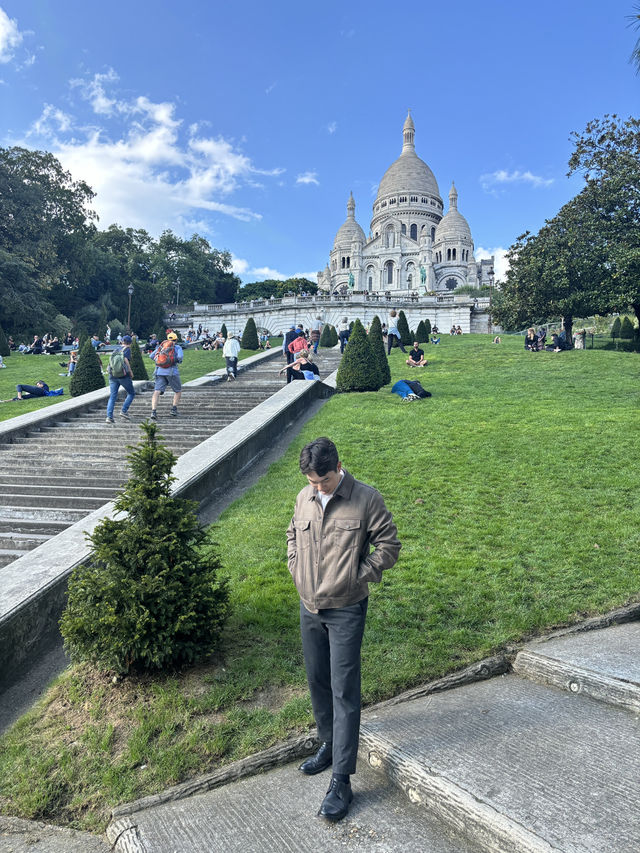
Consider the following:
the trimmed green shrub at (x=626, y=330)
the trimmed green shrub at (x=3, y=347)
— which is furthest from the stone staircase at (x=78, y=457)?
the trimmed green shrub at (x=626, y=330)

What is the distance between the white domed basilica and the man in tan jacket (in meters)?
79.8

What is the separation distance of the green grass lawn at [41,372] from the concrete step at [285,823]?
11.9 metres

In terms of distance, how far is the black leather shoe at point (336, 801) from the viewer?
7.92 ft

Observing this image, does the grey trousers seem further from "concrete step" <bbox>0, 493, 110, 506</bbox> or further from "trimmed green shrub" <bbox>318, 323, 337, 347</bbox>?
"trimmed green shrub" <bbox>318, 323, 337, 347</bbox>

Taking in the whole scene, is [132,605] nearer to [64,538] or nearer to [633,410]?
[64,538]

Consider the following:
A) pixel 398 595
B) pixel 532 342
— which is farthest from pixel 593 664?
pixel 532 342

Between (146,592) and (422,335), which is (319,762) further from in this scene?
(422,335)

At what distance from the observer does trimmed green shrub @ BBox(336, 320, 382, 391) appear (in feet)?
46.2

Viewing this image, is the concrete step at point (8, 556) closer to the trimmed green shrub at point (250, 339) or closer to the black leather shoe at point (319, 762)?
the black leather shoe at point (319, 762)

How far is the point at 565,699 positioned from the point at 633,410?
866 centimetres

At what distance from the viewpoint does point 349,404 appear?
41.0ft

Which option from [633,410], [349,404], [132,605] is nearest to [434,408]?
[349,404]

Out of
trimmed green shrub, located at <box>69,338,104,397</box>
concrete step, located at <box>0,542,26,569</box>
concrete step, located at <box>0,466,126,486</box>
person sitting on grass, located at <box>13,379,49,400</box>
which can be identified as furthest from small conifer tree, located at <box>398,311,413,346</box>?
concrete step, located at <box>0,542,26,569</box>

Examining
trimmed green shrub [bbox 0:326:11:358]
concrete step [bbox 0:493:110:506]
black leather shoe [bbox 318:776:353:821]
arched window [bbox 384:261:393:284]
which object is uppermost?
arched window [bbox 384:261:393:284]
